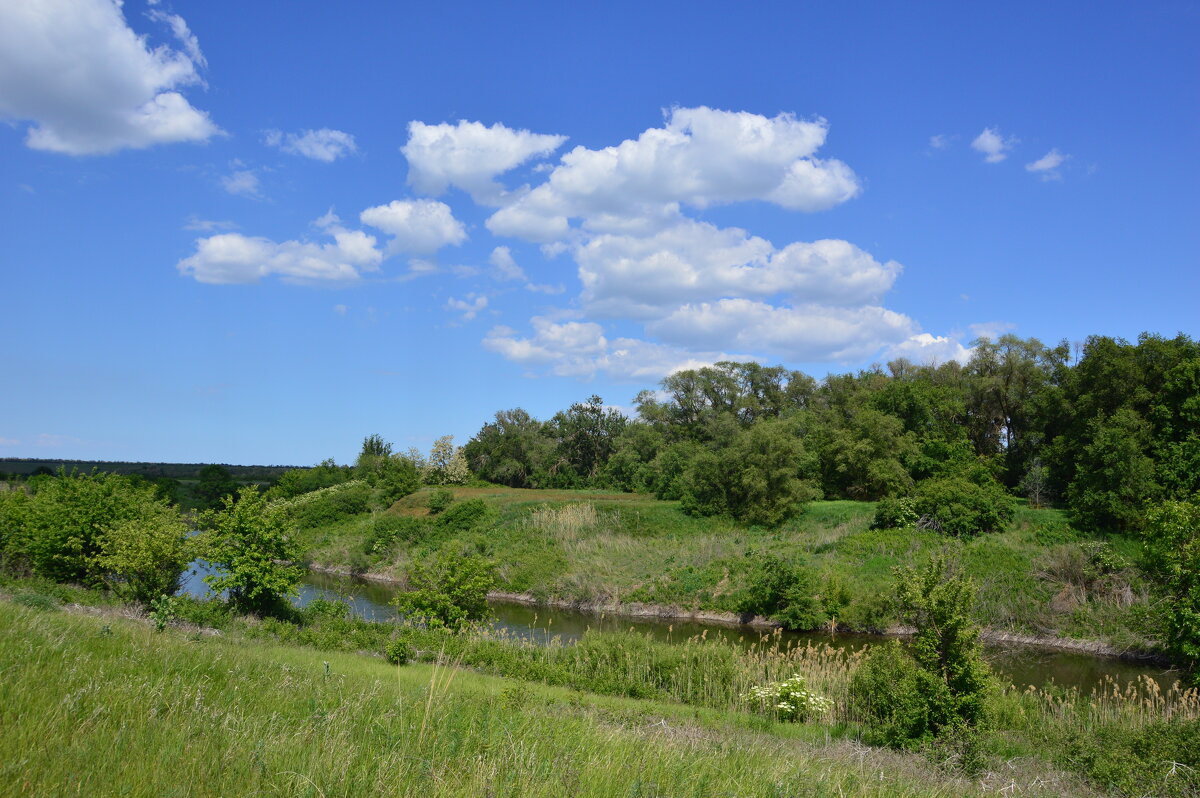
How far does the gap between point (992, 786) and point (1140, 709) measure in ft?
26.1

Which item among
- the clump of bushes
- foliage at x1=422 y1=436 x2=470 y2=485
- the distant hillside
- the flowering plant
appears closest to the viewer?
the clump of bushes

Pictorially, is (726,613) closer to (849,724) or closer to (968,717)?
(849,724)

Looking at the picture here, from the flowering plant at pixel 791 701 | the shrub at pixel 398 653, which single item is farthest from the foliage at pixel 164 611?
the flowering plant at pixel 791 701

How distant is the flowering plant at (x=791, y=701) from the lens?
13281 mm

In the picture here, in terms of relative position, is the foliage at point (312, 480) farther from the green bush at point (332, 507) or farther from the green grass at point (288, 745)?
the green grass at point (288, 745)

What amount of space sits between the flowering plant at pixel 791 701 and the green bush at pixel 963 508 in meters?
22.0

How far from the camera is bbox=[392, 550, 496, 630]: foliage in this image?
2011 cm

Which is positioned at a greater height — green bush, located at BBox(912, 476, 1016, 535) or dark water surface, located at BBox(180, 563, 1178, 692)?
green bush, located at BBox(912, 476, 1016, 535)

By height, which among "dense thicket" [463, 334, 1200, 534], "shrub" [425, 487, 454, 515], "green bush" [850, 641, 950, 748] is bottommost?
"green bush" [850, 641, 950, 748]

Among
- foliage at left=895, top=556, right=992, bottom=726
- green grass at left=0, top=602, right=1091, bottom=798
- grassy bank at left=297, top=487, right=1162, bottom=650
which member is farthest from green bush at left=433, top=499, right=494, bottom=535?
green grass at left=0, top=602, right=1091, bottom=798

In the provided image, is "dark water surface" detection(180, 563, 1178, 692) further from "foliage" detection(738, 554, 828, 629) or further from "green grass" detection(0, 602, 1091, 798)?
"green grass" detection(0, 602, 1091, 798)

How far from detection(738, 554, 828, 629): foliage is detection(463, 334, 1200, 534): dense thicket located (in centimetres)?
894

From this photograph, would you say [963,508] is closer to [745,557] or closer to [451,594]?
[745,557]

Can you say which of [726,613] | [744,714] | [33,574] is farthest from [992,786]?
[33,574]
